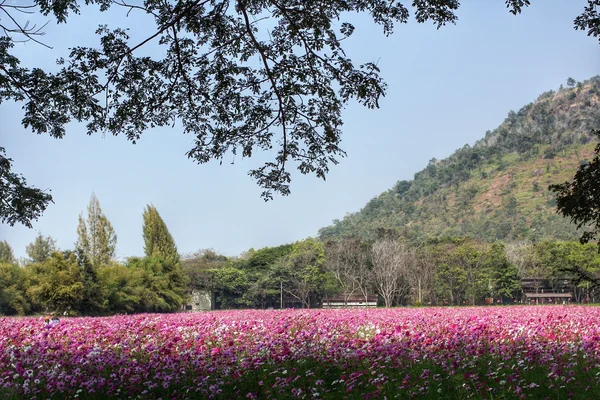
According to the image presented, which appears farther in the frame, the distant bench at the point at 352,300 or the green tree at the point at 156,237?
the distant bench at the point at 352,300

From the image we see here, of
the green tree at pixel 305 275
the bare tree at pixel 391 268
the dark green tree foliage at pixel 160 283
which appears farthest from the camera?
the green tree at pixel 305 275

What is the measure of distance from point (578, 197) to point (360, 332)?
532 centimetres

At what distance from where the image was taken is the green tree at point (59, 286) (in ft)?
87.5

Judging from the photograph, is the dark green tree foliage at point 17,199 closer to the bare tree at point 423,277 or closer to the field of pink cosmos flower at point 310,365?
the field of pink cosmos flower at point 310,365

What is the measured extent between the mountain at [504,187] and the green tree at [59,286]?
138 ft

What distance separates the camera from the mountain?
8100 centimetres

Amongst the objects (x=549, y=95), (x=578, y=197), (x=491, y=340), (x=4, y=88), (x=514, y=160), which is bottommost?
(x=491, y=340)

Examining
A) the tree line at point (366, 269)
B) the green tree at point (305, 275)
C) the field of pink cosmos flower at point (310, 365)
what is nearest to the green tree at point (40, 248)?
the tree line at point (366, 269)

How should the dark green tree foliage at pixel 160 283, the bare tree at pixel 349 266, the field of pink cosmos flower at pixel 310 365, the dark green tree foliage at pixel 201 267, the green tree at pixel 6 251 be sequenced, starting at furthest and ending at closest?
the green tree at pixel 6 251 → the dark green tree foliage at pixel 201 267 → the bare tree at pixel 349 266 → the dark green tree foliage at pixel 160 283 → the field of pink cosmos flower at pixel 310 365

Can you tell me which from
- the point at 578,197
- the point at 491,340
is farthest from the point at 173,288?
the point at 578,197

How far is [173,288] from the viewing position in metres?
37.4

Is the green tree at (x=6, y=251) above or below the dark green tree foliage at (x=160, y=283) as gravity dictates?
above

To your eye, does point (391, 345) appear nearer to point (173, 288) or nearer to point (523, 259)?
point (173, 288)

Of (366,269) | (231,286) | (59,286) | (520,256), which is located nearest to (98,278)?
(59,286)
